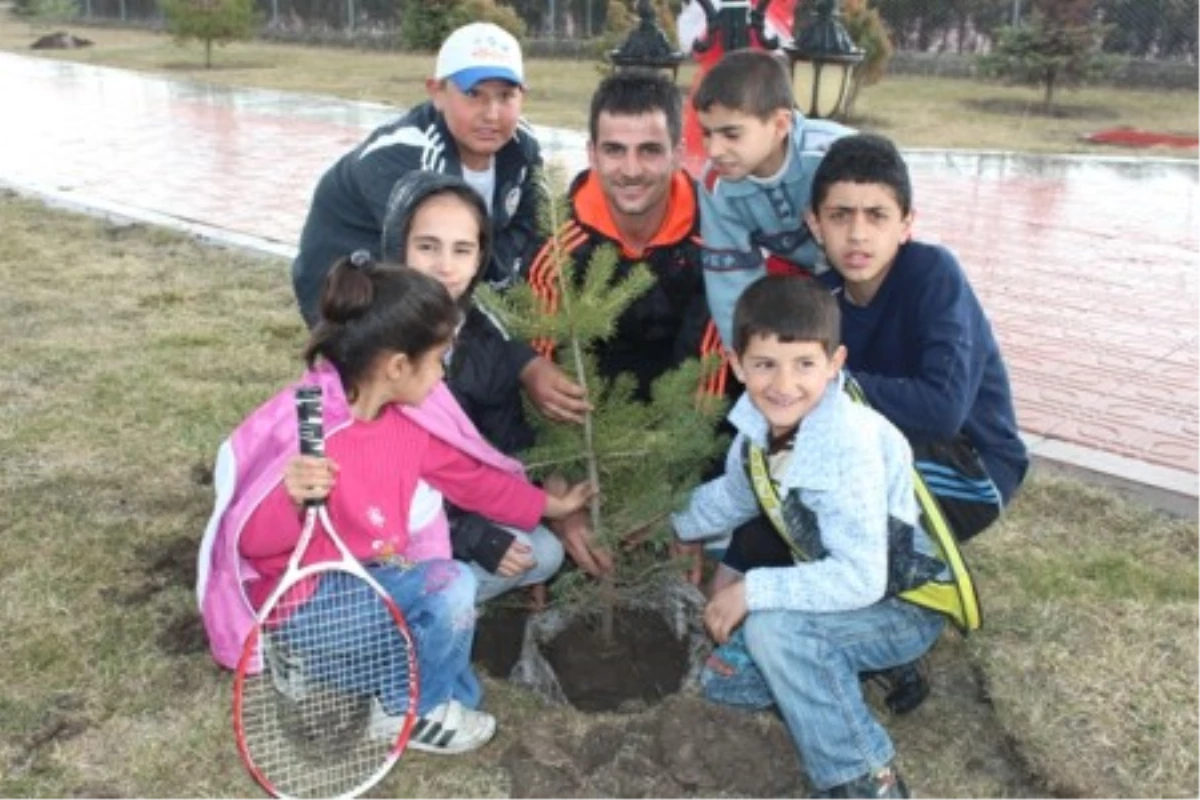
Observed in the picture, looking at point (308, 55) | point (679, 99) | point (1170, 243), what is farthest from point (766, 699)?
point (308, 55)

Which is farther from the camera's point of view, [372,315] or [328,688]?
[328,688]

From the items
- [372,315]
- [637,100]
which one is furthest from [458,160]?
[372,315]

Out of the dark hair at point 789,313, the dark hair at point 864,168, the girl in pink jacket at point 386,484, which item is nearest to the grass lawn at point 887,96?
the dark hair at point 864,168

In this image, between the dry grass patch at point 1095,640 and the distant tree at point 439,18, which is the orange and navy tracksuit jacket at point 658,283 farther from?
the distant tree at point 439,18

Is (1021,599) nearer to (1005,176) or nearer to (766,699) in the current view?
(766,699)

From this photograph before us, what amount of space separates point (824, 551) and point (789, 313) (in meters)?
0.54

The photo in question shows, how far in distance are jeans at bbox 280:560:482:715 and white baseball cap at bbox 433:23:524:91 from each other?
1561 millimetres

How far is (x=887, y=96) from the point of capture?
54.7ft

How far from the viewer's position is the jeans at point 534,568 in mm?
3207

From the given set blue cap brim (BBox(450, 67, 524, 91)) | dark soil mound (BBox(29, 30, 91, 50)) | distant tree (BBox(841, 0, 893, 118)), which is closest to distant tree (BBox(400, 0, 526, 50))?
distant tree (BBox(841, 0, 893, 118))

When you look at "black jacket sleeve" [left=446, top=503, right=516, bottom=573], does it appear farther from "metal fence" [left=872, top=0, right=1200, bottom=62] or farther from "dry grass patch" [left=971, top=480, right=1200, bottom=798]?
"metal fence" [left=872, top=0, right=1200, bottom=62]

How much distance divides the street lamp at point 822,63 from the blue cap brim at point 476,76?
133 cm

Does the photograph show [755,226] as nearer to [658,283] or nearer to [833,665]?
[658,283]

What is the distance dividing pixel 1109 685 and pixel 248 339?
427 centimetres
